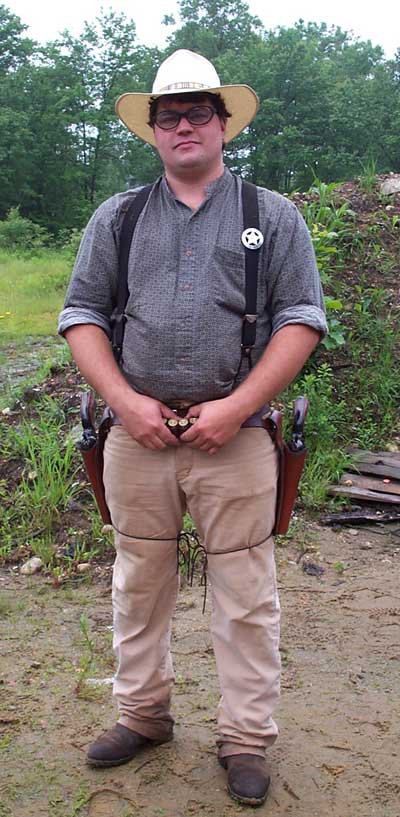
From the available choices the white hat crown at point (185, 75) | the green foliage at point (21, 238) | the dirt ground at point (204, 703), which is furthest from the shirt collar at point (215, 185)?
the green foliage at point (21, 238)

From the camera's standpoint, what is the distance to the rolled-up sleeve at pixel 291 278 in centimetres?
245

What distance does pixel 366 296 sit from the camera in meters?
6.75

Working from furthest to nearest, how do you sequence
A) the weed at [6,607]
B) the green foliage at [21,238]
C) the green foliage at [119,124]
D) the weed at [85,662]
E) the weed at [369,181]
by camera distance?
the green foliage at [119,124], the green foliage at [21,238], the weed at [369,181], the weed at [6,607], the weed at [85,662]

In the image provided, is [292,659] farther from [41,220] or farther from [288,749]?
[41,220]

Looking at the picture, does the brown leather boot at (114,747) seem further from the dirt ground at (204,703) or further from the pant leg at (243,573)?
the pant leg at (243,573)

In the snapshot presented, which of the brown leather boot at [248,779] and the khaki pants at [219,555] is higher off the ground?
the khaki pants at [219,555]

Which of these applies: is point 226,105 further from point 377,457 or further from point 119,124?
point 119,124

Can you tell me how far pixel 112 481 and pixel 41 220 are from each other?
40.6m

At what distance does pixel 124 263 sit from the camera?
2.50 meters

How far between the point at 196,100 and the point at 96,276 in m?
0.58

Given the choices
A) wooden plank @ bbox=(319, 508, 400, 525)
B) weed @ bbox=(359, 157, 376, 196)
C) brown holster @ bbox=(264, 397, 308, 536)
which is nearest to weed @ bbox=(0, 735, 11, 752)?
brown holster @ bbox=(264, 397, 308, 536)

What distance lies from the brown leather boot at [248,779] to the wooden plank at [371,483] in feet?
9.40

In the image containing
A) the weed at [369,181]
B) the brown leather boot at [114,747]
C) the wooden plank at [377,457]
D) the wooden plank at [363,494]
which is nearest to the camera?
the brown leather boot at [114,747]

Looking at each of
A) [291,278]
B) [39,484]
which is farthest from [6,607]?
[291,278]
